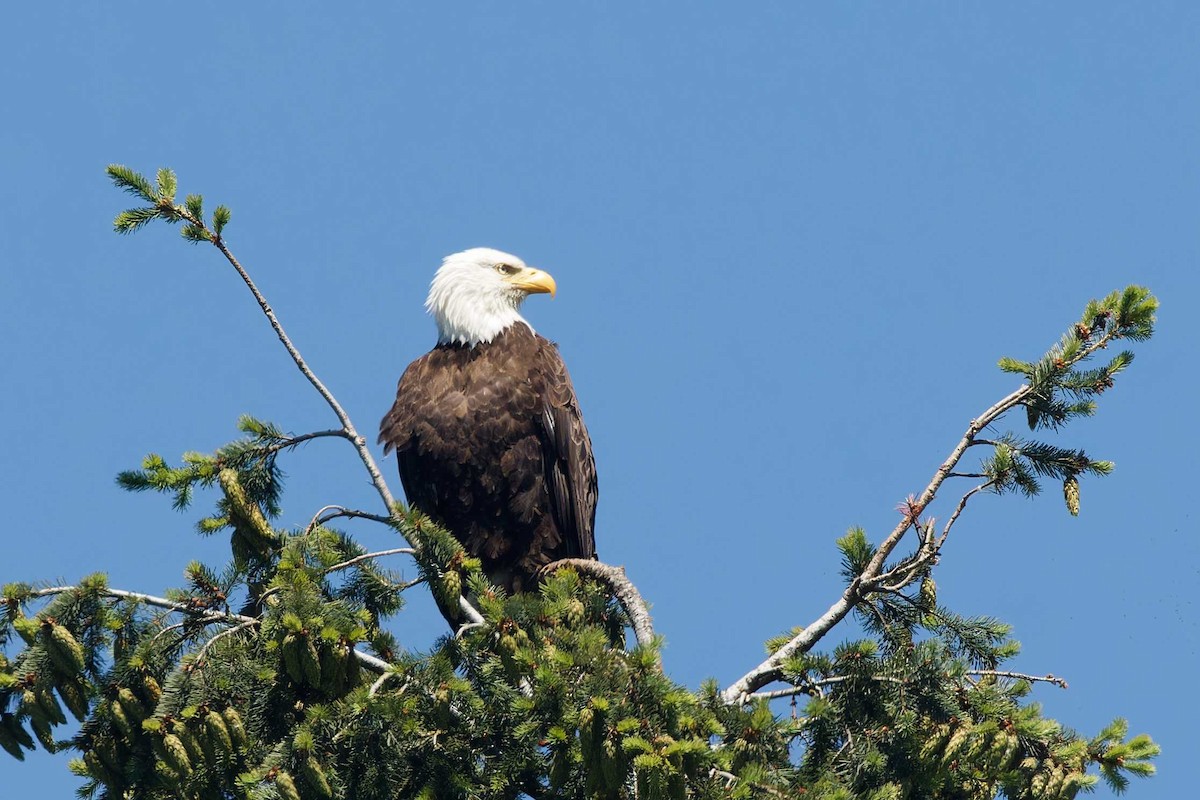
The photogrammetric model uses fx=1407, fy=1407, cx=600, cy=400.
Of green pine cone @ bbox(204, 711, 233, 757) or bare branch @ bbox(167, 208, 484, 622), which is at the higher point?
bare branch @ bbox(167, 208, 484, 622)

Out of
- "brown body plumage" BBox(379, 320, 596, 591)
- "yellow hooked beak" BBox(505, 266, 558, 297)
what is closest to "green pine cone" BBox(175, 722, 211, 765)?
"brown body plumage" BBox(379, 320, 596, 591)

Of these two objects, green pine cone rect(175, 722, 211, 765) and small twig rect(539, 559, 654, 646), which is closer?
green pine cone rect(175, 722, 211, 765)

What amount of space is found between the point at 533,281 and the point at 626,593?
243cm

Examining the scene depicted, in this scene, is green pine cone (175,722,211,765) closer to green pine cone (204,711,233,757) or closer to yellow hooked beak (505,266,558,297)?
green pine cone (204,711,233,757)

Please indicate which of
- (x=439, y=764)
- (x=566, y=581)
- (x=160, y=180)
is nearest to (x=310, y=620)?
(x=439, y=764)

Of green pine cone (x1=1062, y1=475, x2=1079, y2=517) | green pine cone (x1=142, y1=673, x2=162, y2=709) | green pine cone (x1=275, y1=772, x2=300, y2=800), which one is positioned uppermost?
green pine cone (x1=1062, y1=475, x2=1079, y2=517)

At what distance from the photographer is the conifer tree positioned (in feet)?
13.0

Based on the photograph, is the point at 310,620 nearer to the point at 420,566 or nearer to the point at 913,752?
the point at 420,566

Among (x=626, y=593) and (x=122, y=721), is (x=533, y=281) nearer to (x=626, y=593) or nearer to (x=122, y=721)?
(x=626, y=593)

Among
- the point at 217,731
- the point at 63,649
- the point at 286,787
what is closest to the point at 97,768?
the point at 63,649

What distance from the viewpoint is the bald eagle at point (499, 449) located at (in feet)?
21.6

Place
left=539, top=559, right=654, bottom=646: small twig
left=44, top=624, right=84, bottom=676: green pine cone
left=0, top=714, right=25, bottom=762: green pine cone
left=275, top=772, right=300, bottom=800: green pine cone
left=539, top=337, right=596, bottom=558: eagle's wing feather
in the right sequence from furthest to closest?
1. left=539, top=337, right=596, bottom=558: eagle's wing feather
2. left=539, top=559, right=654, bottom=646: small twig
3. left=0, top=714, right=25, bottom=762: green pine cone
4. left=44, top=624, right=84, bottom=676: green pine cone
5. left=275, top=772, right=300, bottom=800: green pine cone

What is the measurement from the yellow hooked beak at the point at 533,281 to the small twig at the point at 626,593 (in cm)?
202

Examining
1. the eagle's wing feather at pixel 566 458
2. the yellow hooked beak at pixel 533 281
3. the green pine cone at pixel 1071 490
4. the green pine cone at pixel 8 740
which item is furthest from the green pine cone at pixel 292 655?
the yellow hooked beak at pixel 533 281
